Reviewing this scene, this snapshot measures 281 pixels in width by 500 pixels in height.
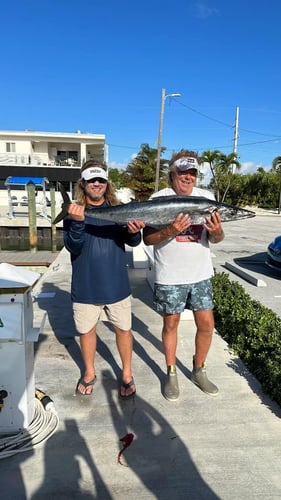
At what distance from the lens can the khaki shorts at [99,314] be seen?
9.44 feet

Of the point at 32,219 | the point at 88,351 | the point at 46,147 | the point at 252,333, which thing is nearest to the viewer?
the point at 88,351

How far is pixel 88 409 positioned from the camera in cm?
284

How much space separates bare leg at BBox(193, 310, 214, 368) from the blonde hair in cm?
116

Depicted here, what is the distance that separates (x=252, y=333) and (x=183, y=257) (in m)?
1.42

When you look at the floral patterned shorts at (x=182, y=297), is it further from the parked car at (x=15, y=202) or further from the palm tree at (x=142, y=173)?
the parked car at (x=15, y=202)

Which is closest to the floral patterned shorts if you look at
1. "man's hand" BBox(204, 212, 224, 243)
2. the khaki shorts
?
the khaki shorts

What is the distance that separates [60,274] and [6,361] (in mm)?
5340

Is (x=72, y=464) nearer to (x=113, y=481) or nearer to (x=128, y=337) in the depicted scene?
(x=113, y=481)

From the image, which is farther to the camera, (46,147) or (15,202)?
(46,147)

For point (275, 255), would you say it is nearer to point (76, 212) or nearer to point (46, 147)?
point (76, 212)

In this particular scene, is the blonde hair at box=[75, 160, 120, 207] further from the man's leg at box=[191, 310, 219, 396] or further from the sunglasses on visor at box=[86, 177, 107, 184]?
the man's leg at box=[191, 310, 219, 396]

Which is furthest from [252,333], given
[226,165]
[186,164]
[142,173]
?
[226,165]

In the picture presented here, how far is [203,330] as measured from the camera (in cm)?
304

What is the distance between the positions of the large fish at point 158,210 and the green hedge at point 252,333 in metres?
1.45
